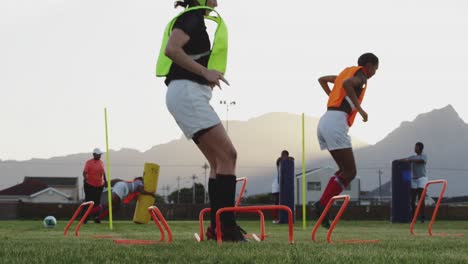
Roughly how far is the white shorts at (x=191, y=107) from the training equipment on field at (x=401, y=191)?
44.7 ft

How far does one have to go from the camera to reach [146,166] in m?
14.6

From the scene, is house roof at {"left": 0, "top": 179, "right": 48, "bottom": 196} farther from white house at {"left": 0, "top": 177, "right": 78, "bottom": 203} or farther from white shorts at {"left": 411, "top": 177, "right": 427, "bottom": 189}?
white shorts at {"left": 411, "top": 177, "right": 427, "bottom": 189}

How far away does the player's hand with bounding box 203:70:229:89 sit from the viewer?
4.86 m

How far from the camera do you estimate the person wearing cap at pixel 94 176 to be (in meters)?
16.7

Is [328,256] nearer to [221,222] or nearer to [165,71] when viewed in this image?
[221,222]

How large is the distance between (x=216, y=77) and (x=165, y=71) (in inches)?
22.5

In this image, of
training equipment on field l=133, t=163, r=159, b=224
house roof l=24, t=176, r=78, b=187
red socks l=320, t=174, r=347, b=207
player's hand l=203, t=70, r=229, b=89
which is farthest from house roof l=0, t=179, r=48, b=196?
player's hand l=203, t=70, r=229, b=89

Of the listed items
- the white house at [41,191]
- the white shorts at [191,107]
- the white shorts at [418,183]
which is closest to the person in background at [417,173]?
the white shorts at [418,183]

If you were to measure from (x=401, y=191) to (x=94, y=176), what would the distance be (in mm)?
8215

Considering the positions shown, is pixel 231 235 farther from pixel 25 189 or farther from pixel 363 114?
pixel 25 189

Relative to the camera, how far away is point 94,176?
54.7 feet

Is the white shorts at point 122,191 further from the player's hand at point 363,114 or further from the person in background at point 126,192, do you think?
the player's hand at point 363,114

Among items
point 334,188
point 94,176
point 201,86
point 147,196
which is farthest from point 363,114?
point 94,176

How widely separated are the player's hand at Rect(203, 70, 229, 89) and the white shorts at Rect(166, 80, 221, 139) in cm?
18
